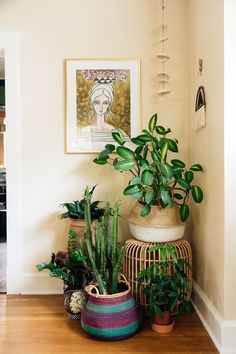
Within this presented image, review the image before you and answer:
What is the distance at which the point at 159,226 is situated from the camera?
234 centimetres

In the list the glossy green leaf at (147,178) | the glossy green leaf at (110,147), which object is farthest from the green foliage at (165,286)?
the glossy green leaf at (110,147)

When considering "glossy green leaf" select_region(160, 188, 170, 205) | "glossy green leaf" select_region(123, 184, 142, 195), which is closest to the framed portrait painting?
"glossy green leaf" select_region(123, 184, 142, 195)

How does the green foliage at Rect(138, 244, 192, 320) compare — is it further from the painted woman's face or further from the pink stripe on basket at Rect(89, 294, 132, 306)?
the painted woman's face

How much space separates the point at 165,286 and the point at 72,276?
2.25ft

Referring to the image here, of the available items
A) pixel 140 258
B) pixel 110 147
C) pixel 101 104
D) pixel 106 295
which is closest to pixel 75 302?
pixel 106 295

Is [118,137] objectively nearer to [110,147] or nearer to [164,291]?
[110,147]

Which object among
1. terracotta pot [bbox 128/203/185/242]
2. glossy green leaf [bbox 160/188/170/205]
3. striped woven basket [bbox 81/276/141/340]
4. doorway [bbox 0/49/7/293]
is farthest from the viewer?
doorway [bbox 0/49/7/293]

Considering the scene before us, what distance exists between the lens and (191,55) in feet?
8.96

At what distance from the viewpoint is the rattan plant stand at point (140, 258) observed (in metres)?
2.35

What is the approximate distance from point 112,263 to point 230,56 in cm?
148

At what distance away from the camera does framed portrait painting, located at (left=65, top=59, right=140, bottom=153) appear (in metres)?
2.84

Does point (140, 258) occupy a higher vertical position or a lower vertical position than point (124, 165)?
lower

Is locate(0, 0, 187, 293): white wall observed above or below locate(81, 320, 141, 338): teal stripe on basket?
above

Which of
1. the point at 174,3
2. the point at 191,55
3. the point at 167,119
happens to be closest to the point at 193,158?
the point at 167,119
